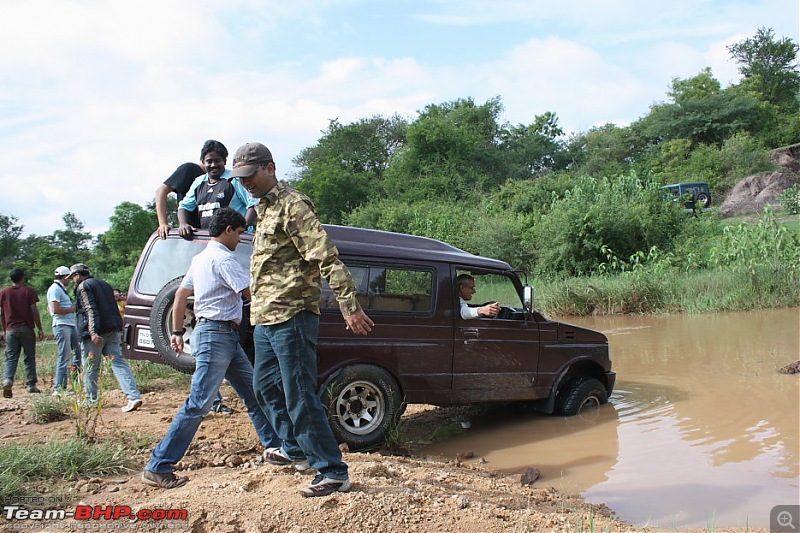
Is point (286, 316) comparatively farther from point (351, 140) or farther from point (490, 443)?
point (351, 140)

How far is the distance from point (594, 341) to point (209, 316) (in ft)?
15.3

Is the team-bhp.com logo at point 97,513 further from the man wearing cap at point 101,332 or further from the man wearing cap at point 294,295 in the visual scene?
the man wearing cap at point 101,332

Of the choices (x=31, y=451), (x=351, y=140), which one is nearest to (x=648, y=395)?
(x=31, y=451)

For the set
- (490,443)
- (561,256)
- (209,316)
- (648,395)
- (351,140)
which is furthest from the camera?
(351,140)

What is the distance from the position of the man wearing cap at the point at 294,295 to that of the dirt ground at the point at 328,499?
0.77 feet

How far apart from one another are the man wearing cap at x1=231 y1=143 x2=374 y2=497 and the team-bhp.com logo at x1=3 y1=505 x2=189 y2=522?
0.73 m

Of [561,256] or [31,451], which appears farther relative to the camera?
[561,256]

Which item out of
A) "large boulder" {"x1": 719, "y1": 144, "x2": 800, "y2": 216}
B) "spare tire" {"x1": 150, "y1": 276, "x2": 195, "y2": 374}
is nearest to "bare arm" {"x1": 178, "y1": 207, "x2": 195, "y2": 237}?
"spare tire" {"x1": 150, "y1": 276, "x2": 195, "y2": 374}

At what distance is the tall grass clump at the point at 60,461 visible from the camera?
4.38 meters

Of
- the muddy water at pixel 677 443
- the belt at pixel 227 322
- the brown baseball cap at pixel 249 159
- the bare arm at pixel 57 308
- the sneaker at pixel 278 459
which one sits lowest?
the muddy water at pixel 677 443

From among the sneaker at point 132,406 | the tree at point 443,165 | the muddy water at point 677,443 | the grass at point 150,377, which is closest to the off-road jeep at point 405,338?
the muddy water at point 677,443

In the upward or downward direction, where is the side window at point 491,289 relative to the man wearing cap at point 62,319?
upward

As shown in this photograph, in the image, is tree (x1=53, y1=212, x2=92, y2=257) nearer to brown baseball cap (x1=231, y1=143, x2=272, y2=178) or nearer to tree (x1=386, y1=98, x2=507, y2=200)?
tree (x1=386, y1=98, x2=507, y2=200)

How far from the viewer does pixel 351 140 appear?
4862 cm
